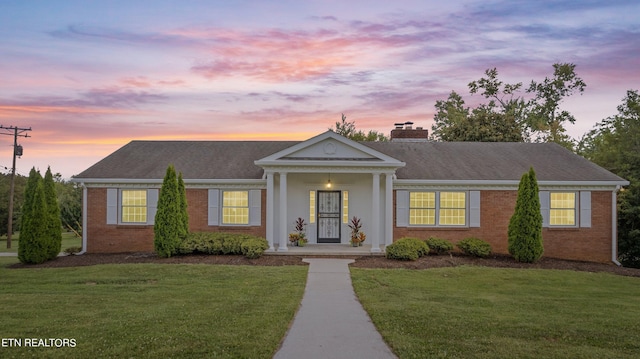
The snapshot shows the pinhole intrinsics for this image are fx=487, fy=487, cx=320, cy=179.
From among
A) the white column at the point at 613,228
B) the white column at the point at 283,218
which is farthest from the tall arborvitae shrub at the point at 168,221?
the white column at the point at 613,228

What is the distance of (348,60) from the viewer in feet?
72.8

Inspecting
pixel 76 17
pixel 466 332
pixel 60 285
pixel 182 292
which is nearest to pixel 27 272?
pixel 60 285

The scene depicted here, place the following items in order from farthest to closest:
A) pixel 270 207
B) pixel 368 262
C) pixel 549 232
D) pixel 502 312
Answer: pixel 549 232
pixel 270 207
pixel 368 262
pixel 502 312

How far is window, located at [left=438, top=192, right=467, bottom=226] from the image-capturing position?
65.3 ft

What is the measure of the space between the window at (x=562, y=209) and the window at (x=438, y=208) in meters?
3.58

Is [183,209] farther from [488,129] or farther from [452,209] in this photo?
[488,129]

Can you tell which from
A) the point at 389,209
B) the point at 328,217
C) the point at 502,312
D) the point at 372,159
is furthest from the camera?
the point at 328,217

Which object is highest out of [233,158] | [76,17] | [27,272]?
[76,17]

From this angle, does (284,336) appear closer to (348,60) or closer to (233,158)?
(233,158)

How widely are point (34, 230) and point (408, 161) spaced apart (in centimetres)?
1489

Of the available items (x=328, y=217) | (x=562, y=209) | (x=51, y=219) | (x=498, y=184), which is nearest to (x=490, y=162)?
(x=498, y=184)

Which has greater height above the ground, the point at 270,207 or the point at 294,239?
the point at 270,207

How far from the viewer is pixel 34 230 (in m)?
17.1

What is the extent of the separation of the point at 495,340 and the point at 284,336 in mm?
3441
